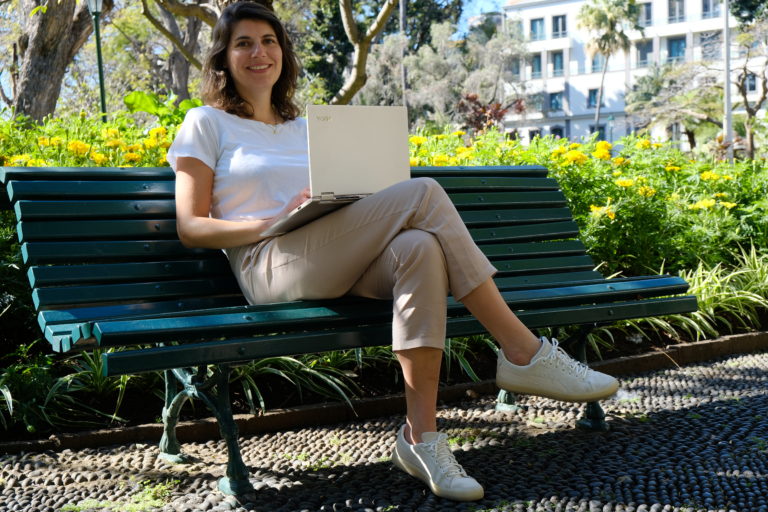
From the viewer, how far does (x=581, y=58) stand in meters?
54.7

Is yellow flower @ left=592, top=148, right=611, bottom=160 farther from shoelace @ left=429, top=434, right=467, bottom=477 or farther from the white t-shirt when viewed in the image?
shoelace @ left=429, top=434, right=467, bottom=477

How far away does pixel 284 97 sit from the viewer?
10.5 ft

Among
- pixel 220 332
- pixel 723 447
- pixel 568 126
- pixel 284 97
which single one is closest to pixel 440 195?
pixel 220 332

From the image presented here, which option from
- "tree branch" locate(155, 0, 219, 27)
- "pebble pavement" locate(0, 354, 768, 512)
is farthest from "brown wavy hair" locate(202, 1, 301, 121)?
"tree branch" locate(155, 0, 219, 27)

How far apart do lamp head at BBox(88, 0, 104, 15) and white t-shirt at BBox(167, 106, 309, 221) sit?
601 centimetres

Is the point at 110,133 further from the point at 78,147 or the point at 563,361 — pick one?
the point at 563,361

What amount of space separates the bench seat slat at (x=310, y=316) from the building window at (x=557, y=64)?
179 ft

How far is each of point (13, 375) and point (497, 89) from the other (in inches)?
1633

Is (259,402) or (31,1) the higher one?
(31,1)

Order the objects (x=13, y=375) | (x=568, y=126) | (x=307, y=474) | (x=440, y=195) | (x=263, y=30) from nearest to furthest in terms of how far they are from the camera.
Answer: (x=440, y=195) → (x=307, y=474) → (x=263, y=30) → (x=13, y=375) → (x=568, y=126)

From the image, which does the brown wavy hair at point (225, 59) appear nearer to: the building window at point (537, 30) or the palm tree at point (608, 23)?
the palm tree at point (608, 23)

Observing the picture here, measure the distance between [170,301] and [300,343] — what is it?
0.68 metres

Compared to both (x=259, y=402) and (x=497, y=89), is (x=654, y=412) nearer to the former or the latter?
(x=259, y=402)

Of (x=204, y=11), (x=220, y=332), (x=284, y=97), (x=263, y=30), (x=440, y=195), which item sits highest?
(x=204, y=11)
